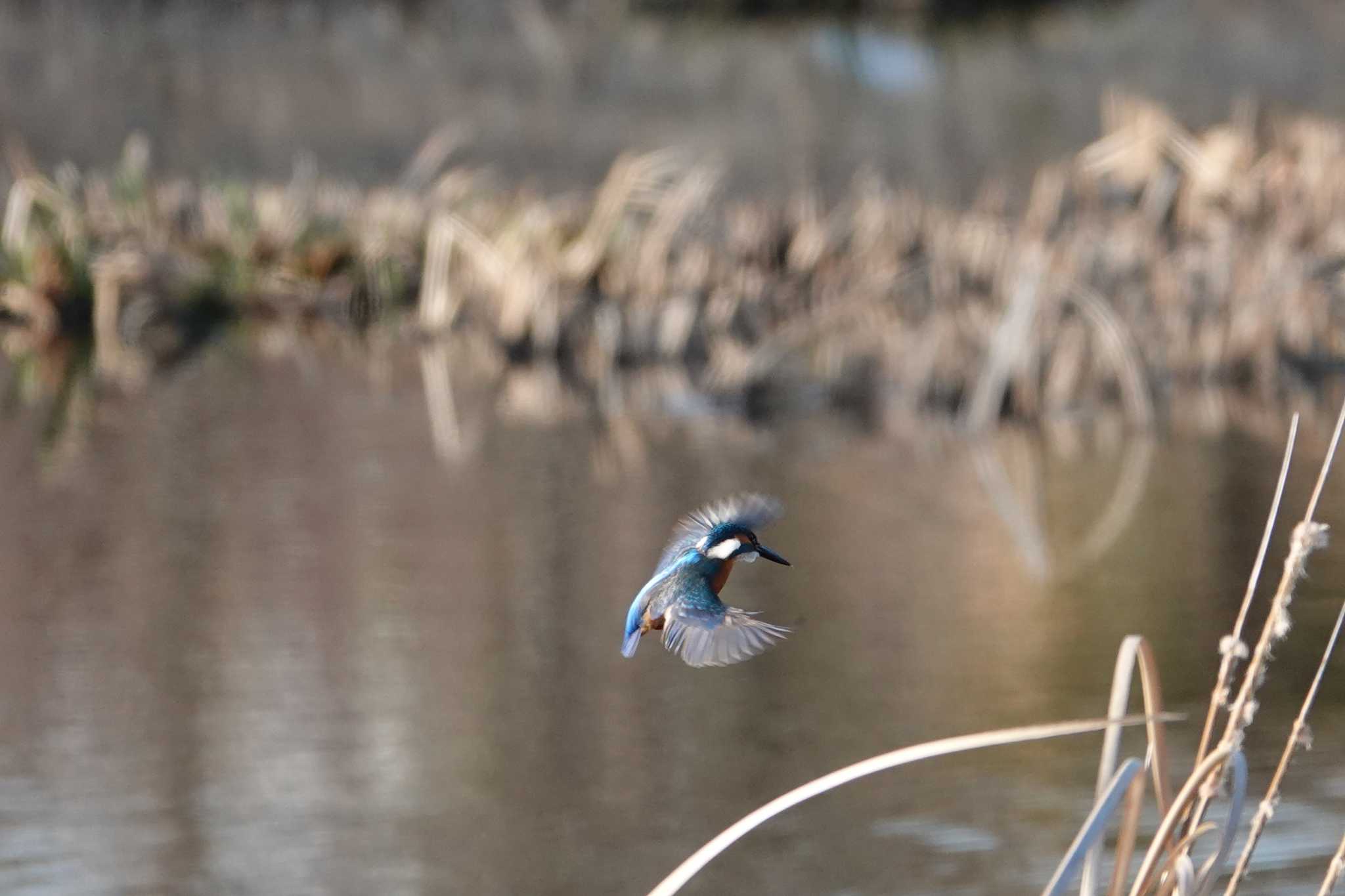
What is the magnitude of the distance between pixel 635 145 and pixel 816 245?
321 inches

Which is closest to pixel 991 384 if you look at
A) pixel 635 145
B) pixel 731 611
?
pixel 731 611

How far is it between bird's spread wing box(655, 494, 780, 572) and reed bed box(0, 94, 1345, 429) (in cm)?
389

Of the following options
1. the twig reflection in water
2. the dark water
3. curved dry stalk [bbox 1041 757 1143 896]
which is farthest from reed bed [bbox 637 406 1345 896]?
the twig reflection in water

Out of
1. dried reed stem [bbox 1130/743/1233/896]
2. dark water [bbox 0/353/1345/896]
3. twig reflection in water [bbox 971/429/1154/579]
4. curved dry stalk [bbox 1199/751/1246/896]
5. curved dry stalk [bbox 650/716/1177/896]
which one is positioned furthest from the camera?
twig reflection in water [bbox 971/429/1154/579]

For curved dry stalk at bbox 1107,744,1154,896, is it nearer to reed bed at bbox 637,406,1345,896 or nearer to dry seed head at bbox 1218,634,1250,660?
reed bed at bbox 637,406,1345,896

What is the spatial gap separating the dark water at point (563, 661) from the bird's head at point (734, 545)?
1.16 metres

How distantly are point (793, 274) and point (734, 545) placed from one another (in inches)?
286

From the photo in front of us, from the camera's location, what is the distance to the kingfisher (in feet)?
4.59

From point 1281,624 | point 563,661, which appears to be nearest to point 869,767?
point 1281,624

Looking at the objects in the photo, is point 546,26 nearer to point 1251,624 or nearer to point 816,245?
point 816,245

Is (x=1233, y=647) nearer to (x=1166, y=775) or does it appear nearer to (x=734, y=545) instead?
(x=1166, y=775)

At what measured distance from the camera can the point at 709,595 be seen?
1.45 m

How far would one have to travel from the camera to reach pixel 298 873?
2.78 metres

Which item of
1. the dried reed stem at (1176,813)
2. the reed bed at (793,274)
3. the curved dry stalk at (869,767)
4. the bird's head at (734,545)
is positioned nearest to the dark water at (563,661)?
the reed bed at (793,274)
